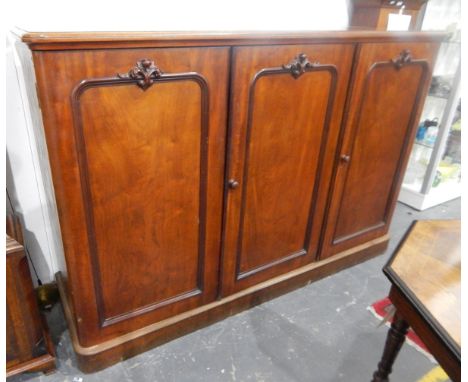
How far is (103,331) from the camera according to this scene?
135 cm

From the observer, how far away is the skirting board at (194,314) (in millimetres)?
1382

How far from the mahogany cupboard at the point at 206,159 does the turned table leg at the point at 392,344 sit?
621 mm

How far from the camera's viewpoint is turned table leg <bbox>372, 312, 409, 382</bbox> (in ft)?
3.56

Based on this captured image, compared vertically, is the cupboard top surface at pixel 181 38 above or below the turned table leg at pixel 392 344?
above

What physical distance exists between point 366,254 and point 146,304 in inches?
48.7

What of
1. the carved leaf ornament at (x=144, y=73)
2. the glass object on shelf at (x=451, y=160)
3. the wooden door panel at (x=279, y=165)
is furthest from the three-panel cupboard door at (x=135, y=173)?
the glass object on shelf at (x=451, y=160)

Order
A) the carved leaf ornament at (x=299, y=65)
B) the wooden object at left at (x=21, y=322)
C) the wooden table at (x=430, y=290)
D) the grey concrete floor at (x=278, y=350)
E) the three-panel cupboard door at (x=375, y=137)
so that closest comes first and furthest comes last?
the wooden table at (x=430, y=290)
the wooden object at left at (x=21, y=322)
the carved leaf ornament at (x=299, y=65)
the grey concrete floor at (x=278, y=350)
the three-panel cupboard door at (x=375, y=137)

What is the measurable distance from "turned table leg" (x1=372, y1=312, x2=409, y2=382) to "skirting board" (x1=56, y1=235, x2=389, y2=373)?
625mm

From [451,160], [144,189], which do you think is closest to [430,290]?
[144,189]

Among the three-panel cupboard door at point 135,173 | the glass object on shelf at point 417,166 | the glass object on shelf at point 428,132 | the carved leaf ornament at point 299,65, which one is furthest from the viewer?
the glass object on shelf at point 417,166

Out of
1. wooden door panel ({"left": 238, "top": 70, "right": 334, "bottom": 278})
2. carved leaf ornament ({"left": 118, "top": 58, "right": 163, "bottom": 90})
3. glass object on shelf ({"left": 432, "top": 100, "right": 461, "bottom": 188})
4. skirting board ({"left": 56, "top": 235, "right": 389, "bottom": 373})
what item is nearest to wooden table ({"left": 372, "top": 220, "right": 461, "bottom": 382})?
wooden door panel ({"left": 238, "top": 70, "right": 334, "bottom": 278})

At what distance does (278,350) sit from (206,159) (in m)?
0.84

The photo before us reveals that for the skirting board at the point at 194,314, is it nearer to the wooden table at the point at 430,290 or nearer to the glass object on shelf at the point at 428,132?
the wooden table at the point at 430,290

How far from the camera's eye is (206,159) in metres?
1.27
